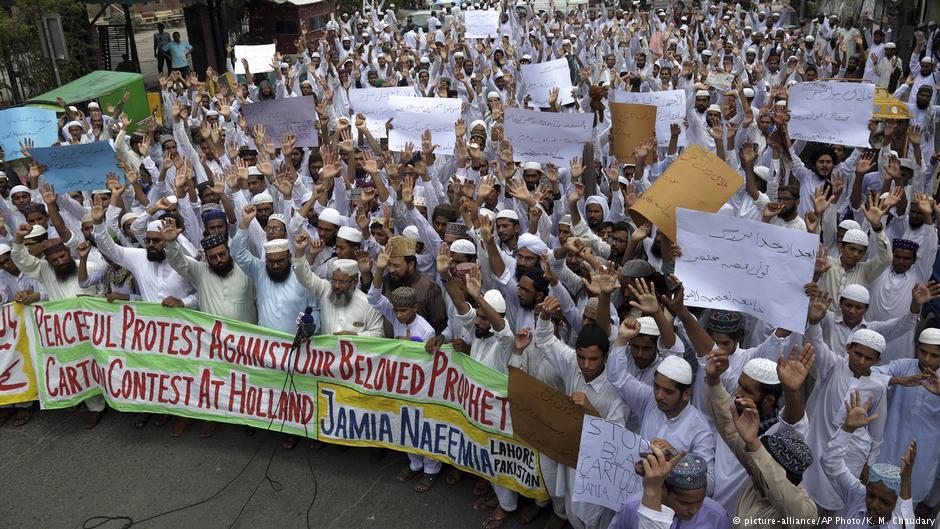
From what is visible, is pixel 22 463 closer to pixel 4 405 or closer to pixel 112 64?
pixel 4 405

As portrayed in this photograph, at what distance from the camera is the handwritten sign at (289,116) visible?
337 inches

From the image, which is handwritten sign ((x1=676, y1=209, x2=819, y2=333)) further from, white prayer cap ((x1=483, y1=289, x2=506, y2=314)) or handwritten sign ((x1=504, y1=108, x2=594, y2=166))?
handwritten sign ((x1=504, y1=108, x2=594, y2=166))

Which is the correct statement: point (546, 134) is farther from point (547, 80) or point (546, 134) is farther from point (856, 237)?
point (547, 80)

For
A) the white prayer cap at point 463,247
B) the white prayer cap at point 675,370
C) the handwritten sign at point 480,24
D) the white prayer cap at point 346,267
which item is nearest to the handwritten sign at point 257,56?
the handwritten sign at point 480,24

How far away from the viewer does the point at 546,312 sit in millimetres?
4344

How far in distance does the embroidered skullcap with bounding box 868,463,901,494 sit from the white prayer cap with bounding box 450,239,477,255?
3125 millimetres

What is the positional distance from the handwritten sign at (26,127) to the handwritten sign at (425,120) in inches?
180

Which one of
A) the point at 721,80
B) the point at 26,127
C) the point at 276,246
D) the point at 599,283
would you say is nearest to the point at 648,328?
the point at 599,283

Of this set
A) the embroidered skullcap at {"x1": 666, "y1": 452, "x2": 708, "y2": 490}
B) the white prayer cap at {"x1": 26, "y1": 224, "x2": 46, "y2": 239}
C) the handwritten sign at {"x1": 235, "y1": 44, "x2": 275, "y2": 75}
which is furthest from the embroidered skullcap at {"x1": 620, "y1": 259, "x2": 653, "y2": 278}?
the handwritten sign at {"x1": 235, "y1": 44, "x2": 275, "y2": 75}

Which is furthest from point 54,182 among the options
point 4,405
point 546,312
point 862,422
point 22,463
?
point 862,422

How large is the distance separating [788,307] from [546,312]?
128cm

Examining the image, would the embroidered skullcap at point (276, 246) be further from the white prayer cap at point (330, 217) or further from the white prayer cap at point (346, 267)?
the white prayer cap at point (330, 217)

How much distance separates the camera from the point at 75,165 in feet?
24.3

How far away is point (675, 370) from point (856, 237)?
2.48 meters
